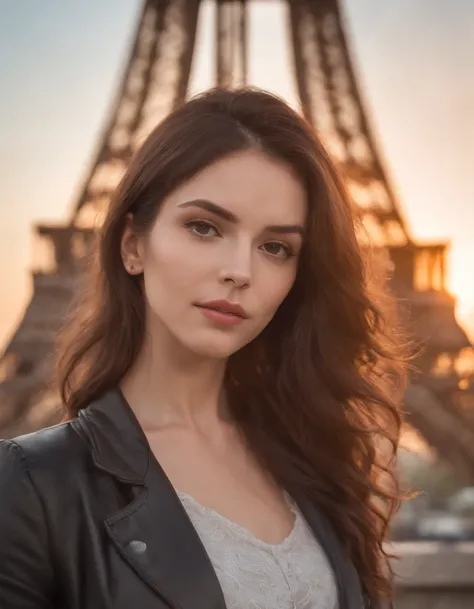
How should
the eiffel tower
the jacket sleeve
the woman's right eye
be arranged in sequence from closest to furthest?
the jacket sleeve
the woman's right eye
the eiffel tower

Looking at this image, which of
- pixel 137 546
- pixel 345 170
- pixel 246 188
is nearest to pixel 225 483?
pixel 137 546

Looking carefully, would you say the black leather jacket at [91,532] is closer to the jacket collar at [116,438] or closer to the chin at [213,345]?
the jacket collar at [116,438]

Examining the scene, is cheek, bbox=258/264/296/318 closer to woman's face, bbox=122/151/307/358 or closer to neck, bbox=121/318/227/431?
woman's face, bbox=122/151/307/358

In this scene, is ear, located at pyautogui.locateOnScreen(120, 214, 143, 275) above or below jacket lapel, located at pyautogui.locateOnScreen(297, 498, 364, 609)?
above

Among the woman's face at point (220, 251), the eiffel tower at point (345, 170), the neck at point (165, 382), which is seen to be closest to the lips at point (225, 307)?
the woman's face at point (220, 251)

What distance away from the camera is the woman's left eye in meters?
1.37

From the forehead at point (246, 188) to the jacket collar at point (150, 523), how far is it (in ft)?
0.92

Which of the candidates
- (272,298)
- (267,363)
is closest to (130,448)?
(272,298)

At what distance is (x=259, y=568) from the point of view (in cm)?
125

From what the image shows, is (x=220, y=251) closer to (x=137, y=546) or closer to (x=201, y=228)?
(x=201, y=228)

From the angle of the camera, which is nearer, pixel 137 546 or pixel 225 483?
pixel 137 546

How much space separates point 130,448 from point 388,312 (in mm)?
561

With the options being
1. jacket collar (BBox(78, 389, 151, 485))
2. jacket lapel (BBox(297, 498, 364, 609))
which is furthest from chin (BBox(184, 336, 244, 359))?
jacket lapel (BBox(297, 498, 364, 609))

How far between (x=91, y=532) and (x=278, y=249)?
1.53ft
